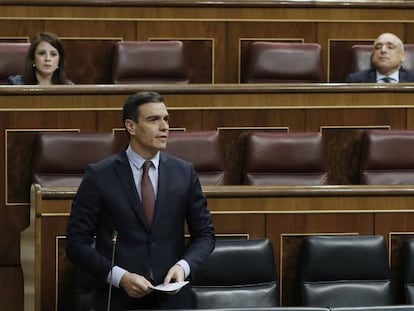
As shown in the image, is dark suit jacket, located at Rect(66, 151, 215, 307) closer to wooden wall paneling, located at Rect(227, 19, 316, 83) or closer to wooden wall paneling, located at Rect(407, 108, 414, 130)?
wooden wall paneling, located at Rect(407, 108, 414, 130)

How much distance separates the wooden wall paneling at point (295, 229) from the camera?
4.87 feet

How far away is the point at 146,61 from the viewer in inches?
85.4

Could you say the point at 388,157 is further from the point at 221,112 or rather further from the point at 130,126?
the point at 130,126

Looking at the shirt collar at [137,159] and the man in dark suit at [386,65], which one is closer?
the shirt collar at [137,159]

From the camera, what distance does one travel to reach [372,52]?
2.21 m

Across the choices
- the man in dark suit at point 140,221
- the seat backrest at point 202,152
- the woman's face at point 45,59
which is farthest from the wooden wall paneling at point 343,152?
the man in dark suit at point 140,221

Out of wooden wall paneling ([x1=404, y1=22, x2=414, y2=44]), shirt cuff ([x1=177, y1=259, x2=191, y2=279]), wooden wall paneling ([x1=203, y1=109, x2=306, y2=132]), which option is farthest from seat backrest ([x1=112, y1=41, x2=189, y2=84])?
shirt cuff ([x1=177, y1=259, x2=191, y2=279])

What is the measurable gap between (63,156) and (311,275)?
518 mm

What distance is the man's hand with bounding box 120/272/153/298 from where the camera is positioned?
3.86ft

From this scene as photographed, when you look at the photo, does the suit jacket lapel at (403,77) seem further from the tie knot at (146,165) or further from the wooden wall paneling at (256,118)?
the tie knot at (146,165)

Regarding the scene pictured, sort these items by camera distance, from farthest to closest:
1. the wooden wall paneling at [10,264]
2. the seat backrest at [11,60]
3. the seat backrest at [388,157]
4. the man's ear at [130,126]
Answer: the seat backrest at [11,60] < the seat backrest at [388,157] < the wooden wall paneling at [10,264] < the man's ear at [130,126]

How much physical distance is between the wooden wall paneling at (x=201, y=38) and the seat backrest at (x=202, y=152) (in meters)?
0.53

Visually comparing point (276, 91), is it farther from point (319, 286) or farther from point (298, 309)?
point (298, 309)

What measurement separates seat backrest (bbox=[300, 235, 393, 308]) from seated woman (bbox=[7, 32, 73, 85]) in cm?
77
